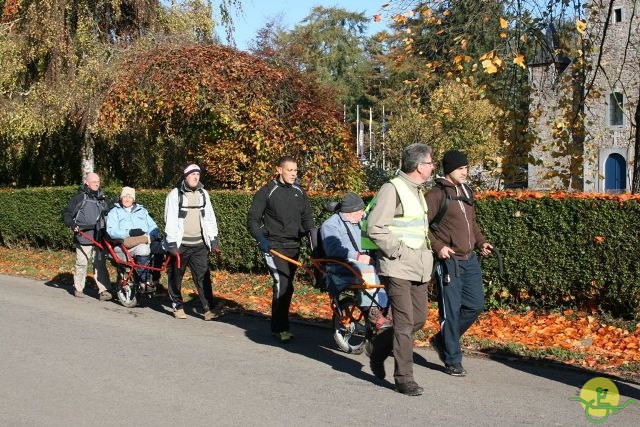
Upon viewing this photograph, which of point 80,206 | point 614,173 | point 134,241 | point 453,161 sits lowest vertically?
point 134,241

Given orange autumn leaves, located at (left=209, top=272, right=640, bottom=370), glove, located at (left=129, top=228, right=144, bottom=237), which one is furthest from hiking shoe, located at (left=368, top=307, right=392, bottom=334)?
glove, located at (left=129, top=228, right=144, bottom=237)

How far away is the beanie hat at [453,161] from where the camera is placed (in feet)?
24.8

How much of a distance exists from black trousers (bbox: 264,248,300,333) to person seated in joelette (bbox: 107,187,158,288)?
11.4 ft

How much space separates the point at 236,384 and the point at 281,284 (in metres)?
2.08

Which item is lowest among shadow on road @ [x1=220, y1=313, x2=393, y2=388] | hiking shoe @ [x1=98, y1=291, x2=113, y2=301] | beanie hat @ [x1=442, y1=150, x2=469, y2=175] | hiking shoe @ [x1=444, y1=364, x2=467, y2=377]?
shadow on road @ [x1=220, y1=313, x2=393, y2=388]

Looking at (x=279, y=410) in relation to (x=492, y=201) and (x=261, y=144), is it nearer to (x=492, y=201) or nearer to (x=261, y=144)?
(x=492, y=201)

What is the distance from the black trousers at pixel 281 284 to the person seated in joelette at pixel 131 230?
346 cm

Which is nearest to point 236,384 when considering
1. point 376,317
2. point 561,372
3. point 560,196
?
point 376,317

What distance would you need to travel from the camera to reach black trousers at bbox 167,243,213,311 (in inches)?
428

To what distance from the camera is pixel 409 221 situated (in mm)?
6941

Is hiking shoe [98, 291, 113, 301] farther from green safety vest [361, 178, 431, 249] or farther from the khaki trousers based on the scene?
green safety vest [361, 178, 431, 249]

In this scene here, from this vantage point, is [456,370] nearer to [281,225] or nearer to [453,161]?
[453,161]

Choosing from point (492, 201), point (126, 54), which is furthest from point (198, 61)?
point (492, 201)

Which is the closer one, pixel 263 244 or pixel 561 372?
pixel 561 372
